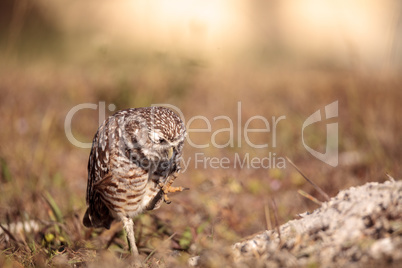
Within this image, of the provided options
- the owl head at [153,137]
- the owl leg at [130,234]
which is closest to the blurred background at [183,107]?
the owl leg at [130,234]

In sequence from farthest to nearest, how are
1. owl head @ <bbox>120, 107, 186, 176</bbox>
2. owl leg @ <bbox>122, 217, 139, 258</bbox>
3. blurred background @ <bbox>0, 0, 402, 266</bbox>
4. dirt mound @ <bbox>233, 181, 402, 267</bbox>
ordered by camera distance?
1. blurred background @ <bbox>0, 0, 402, 266</bbox>
2. owl leg @ <bbox>122, 217, 139, 258</bbox>
3. owl head @ <bbox>120, 107, 186, 176</bbox>
4. dirt mound @ <bbox>233, 181, 402, 267</bbox>

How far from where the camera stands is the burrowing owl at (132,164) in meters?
2.44

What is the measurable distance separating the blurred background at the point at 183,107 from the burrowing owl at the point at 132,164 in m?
0.23

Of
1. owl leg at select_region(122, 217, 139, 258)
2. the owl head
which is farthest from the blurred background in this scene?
the owl head

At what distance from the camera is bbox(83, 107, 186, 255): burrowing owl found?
2436mm

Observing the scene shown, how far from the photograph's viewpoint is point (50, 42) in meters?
7.16

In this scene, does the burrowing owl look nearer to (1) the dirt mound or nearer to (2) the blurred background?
(2) the blurred background

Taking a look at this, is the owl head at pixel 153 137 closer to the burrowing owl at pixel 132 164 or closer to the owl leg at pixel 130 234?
the burrowing owl at pixel 132 164

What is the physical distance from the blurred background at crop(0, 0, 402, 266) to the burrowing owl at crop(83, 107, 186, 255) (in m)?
0.23

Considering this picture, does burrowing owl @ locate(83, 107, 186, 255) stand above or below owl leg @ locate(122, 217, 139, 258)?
above

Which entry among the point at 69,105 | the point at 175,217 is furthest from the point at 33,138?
the point at 175,217

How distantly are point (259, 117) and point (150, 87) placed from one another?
5.34ft

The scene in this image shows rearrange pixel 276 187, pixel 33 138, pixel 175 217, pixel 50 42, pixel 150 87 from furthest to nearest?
pixel 50 42 < pixel 150 87 < pixel 33 138 < pixel 276 187 < pixel 175 217

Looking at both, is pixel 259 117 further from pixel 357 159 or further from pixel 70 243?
pixel 70 243
